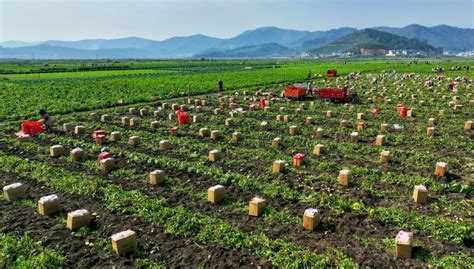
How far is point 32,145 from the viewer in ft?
42.9

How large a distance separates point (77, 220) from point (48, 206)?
1008mm

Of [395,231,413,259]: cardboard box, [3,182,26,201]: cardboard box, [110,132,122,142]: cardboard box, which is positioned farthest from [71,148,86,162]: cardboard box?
[395,231,413,259]: cardboard box

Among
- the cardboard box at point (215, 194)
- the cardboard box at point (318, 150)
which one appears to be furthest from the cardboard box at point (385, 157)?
the cardboard box at point (215, 194)

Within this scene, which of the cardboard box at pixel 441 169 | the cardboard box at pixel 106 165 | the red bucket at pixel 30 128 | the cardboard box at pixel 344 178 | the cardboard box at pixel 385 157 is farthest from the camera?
the red bucket at pixel 30 128

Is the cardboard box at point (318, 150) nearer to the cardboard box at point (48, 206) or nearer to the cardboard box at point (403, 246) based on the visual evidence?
the cardboard box at point (403, 246)

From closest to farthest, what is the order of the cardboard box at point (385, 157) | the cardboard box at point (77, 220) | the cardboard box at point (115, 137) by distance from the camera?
the cardboard box at point (77, 220) < the cardboard box at point (385, 157) < the cardboard box at point (115, 137)

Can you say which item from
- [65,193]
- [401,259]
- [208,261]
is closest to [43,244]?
[65,193]

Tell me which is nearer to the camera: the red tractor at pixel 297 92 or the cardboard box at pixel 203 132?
the cardboard box at pixel 203 132

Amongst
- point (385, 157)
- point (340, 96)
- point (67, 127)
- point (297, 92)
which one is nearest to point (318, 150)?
point (385, 157)

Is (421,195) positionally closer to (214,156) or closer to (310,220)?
(310,220)

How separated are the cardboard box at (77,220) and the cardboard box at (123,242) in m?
1.11

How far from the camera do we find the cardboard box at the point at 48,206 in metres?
7.44

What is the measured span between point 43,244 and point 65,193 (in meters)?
2.39

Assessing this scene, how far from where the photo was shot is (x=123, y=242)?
6.12m
